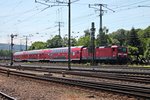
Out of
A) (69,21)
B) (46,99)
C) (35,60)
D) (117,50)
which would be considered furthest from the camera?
(35,60)

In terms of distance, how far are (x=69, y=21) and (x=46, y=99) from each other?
27.9 metres

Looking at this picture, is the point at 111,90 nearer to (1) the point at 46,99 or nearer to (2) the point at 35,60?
(1) the point at 46,99

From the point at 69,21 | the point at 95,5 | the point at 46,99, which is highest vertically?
the point at 95,5

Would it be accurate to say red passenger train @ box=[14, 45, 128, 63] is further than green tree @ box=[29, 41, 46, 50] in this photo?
No

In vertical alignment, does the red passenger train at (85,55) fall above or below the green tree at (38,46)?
below

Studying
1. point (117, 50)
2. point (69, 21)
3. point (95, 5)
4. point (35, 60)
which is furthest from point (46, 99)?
point (35, 60)

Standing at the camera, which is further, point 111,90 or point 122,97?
point 111,90

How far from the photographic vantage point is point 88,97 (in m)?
16.4

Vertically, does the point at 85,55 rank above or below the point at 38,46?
below

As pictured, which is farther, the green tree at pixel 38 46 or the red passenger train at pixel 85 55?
the green tree at pixel 38 46

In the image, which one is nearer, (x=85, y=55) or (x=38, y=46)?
(x=85, y=55)

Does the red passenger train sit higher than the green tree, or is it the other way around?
the green tree

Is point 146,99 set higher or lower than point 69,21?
lower

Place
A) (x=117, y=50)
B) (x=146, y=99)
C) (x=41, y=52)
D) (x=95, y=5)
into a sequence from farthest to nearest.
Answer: (x=41, y=52)
(x=95, y=5)
(x=117, y=50)
(x=146, y=99)
